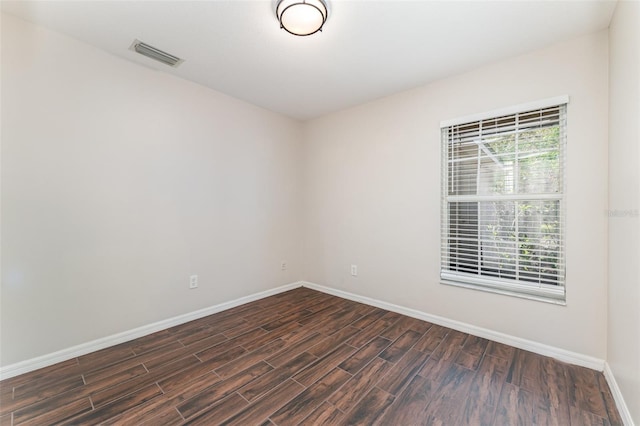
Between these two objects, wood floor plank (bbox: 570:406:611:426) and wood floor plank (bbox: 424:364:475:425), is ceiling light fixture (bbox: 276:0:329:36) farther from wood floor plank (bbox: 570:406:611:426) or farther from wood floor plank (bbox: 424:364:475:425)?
wood floor plank (bbox: 570:406:611:426)

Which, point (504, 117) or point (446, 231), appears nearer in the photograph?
point (504, 117)

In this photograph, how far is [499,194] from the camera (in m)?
2.47

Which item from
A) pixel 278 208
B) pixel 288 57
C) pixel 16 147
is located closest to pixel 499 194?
pixel 288 57

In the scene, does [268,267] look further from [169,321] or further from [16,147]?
[16,147]

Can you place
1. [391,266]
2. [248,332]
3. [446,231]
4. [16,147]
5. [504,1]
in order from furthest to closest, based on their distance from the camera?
[391,266]
[446,231]
[248,332]
[16,147]
[504,1]

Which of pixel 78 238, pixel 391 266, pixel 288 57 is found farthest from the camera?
pixel 391 266

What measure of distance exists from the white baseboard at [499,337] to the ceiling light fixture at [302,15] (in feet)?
9.52

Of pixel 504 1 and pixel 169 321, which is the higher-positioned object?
pixel 504 1

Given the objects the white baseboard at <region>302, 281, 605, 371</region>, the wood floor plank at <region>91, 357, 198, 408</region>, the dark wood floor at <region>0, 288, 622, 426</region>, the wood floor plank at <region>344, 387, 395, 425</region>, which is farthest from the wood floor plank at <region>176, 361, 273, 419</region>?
the white baseboard at <region>302, 281, 605, 371</region>

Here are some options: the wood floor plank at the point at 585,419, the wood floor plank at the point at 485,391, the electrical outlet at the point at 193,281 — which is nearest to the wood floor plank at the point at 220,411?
the wood floor plank at the point at 485,391

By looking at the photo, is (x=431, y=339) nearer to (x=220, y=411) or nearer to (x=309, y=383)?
(x=309, y=383)

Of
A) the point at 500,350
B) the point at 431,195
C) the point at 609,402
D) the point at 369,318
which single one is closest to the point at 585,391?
the point at 609,402

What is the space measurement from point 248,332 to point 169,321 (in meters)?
0.86

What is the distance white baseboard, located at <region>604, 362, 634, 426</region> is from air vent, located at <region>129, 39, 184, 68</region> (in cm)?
410
